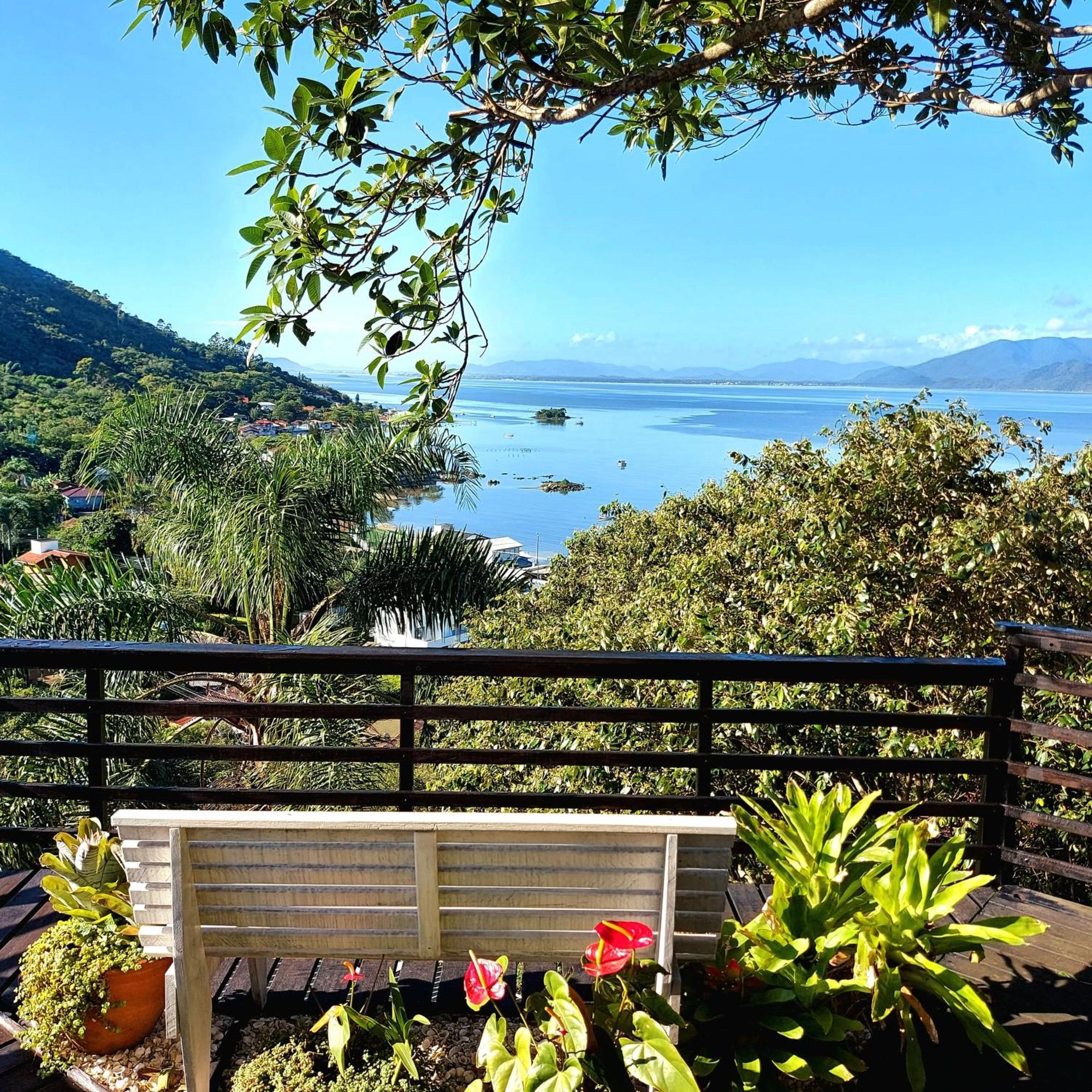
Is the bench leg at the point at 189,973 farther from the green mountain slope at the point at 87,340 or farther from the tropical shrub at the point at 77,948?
the green mountain slope at the point at 87,340

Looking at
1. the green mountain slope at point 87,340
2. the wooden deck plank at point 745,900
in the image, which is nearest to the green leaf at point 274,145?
the wooden deck plank at point 745,900

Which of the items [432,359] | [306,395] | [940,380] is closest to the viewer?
[432,359]

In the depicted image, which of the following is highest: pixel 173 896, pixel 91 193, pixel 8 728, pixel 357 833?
pixel 91 193

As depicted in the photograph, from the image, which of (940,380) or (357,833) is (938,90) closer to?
(357,833)

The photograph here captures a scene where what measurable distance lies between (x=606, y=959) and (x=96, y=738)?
2012 mm

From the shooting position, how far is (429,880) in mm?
1834

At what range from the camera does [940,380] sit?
4394cm

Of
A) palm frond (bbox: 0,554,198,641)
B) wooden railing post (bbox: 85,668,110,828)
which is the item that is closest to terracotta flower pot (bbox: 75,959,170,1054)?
wooden railing post (bbox: 85,668,110,828)

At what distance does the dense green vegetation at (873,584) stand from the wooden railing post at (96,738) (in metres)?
2.61

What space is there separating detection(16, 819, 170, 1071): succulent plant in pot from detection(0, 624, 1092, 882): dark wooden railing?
46 cm

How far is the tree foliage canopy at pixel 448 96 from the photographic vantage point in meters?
2.22

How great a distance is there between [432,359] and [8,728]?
6365mm

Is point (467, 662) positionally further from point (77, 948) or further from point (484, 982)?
point (77, 948)

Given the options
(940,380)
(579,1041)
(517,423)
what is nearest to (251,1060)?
(579,1041)
